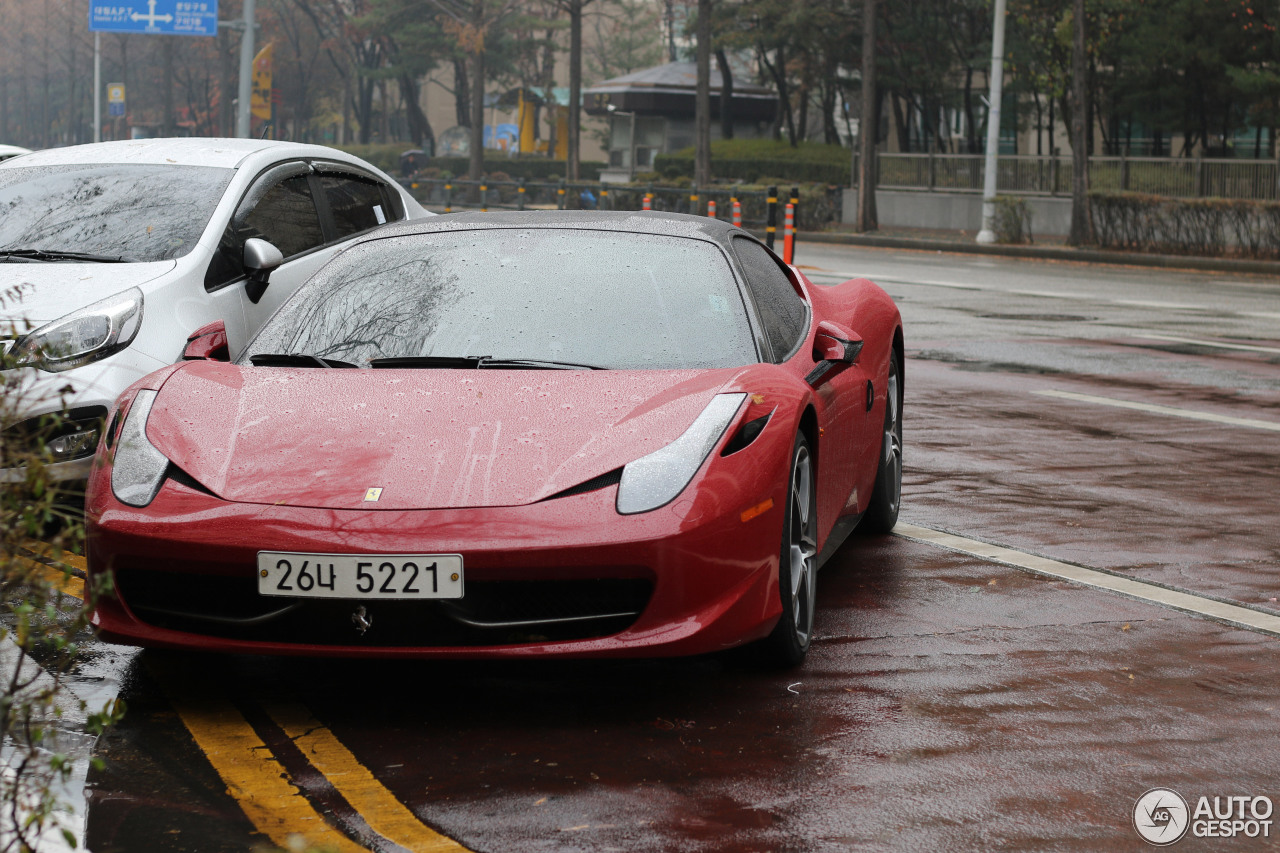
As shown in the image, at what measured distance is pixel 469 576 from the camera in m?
3.92

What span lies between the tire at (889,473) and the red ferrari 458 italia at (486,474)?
53.1 inches

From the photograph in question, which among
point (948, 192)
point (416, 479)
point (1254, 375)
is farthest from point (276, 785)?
point (948, 192)

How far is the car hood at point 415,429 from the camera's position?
4.07m

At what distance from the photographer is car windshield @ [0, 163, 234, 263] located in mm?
7105

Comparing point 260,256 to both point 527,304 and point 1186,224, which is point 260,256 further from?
point 1186,224

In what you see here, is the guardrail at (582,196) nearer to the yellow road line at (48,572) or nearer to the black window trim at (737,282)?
the black window trim at (737,282)

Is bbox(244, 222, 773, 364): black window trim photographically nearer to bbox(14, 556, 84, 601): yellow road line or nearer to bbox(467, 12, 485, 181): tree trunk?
bbox(14, 556, 84, 601): yellow road line

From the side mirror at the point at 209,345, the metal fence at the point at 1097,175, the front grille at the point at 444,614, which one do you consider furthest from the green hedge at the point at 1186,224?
the front grille at the point at 444,614

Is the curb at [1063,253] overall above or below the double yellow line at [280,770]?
above

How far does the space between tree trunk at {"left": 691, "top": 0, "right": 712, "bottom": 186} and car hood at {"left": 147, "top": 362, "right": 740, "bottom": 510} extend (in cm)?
3999

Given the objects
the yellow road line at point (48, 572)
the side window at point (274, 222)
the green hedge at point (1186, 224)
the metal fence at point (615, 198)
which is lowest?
the yellow road line at point (48, 572)

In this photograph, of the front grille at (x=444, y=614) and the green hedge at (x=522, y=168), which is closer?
the front grille at (x=444, y=614)

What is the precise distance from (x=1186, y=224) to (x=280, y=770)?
91.8 feet

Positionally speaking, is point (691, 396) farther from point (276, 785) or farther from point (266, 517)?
point (276, 785)
